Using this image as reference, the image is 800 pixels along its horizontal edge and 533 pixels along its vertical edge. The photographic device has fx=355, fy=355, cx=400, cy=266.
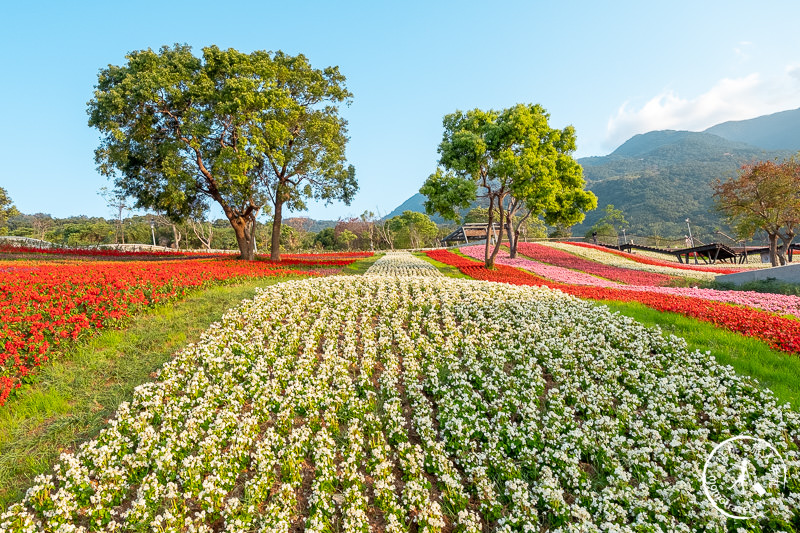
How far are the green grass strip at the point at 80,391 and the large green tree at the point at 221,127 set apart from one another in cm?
1410

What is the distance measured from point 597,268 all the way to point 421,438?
98.9ft

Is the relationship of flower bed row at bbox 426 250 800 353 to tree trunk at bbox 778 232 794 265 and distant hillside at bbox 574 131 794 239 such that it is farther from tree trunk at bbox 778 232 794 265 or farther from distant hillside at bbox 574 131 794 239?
distant hillside at bbox 574 131 794 239

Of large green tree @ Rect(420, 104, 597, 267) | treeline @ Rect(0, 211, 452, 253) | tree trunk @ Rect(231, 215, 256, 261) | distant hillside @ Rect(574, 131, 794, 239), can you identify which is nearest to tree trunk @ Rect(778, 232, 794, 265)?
large green tree @ Rect(420, 104, 597, 267)

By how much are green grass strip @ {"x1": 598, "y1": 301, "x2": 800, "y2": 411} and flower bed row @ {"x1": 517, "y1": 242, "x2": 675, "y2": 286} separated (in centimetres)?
1549

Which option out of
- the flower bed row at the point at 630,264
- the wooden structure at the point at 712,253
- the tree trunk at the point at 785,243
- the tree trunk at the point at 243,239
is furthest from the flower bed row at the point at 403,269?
the wooden structure at the point at 712,253

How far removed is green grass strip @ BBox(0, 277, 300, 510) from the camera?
18.2ft

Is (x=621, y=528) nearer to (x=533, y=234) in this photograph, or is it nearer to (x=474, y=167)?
(x=474, y=167)

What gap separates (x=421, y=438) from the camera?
611 centimetres

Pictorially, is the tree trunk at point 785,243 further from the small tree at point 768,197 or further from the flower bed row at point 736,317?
the flower bed row at point 736,317

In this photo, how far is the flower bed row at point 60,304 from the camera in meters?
7.66

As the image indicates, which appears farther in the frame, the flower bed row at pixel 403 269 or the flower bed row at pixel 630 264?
the flower bed row at pixel 630 264

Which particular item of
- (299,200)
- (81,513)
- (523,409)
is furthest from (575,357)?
(299,200)

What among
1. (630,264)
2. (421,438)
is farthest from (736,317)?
(630,264)

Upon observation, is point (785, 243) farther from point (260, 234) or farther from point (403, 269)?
point (260, 234)
